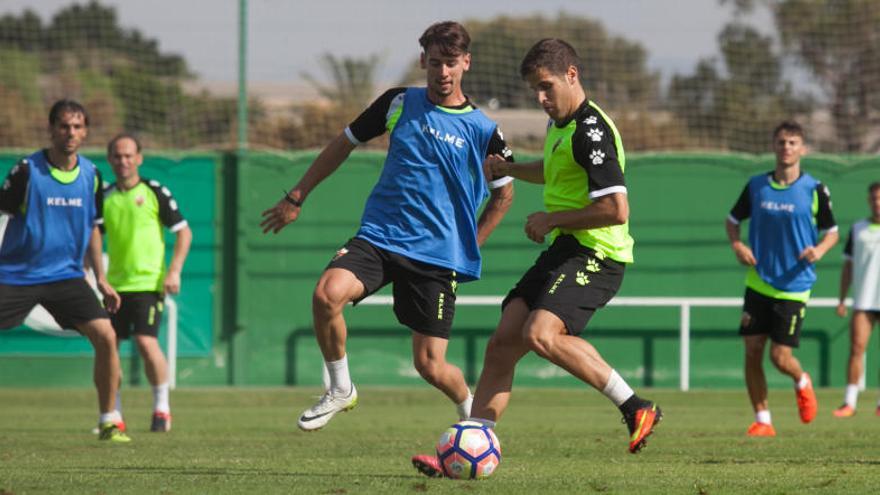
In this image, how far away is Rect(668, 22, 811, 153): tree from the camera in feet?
71.4

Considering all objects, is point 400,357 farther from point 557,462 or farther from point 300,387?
point 557,462

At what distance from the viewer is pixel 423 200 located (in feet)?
27.7

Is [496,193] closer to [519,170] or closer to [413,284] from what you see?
[519,170]

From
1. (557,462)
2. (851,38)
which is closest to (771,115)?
(851,38)

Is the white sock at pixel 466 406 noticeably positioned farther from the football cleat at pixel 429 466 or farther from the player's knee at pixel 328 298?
the player's knee at pixel 328 298

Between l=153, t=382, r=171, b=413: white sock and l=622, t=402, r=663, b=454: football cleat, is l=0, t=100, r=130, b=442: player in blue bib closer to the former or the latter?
l=153, t=382, r=171, b=413: white sock

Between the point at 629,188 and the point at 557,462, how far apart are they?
34.9 feet

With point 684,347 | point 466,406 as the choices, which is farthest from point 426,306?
point 684,347

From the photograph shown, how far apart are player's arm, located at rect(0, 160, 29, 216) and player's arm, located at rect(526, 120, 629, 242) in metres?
4.84

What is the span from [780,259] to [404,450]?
3.82 m

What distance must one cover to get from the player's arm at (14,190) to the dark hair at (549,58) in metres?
4.71

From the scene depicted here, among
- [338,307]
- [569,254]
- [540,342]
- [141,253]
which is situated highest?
[569,254]

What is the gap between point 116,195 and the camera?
42.3 ft

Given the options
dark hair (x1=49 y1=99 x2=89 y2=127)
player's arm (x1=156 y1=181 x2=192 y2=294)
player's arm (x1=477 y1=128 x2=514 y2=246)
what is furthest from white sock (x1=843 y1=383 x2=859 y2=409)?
dark hair (x1=49 y1=99 x2=89 y2=127)
